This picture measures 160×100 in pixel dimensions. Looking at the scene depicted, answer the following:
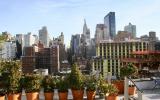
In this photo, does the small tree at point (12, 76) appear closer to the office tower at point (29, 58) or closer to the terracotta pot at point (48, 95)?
the terracotta pot at point (48, 95)

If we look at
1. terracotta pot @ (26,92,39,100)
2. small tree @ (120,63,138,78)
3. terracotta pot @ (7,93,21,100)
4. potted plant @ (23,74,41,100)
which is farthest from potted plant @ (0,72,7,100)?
small tree @ (120,63,138,78)

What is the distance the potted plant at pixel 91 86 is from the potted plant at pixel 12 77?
9.24ft

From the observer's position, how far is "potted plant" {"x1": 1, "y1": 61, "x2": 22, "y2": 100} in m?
15.9

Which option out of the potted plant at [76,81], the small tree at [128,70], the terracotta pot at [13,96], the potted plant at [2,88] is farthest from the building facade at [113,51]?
the terracotta pot at [13,96]

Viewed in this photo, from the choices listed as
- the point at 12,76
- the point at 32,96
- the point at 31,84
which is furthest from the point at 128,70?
the point at 12,76

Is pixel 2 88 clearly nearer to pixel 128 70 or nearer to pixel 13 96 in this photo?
pixel 13 96

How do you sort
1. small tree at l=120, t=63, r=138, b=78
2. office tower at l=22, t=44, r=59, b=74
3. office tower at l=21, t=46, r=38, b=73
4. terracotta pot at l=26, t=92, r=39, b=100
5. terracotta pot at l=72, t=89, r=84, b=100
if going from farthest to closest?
office tower at l=22, t=44, r=59, b=74
office tower at l=21, t=46, r=38, b=73
small tree at l=120, t=63, r=138, b=78
terracotta pot at l=72, t=89, r=84, b=100
terracotta pot at l=26, t=92, r=39, b=100

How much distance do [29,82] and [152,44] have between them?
Answer: 428 ft

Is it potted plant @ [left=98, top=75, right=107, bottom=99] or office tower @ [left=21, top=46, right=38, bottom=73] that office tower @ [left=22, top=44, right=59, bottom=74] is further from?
potted plant @ [left=98, top=75, right=107, bottom=99]

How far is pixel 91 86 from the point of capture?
16.7 metres

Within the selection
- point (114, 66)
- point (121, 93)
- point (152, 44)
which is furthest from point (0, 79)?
point (152, 44)

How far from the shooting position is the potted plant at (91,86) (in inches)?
640

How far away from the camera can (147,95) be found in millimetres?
16562

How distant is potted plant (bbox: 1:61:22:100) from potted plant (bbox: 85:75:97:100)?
2.82m
